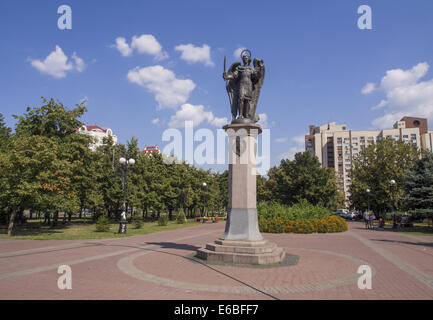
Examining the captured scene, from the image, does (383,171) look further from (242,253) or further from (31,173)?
(31,173)

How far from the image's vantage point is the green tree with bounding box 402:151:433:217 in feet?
73.2

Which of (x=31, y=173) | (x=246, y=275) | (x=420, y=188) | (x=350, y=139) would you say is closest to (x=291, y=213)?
(x=420, y=188)

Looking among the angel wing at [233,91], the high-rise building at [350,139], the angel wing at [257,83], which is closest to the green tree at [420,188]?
the angel wing at [257,83]

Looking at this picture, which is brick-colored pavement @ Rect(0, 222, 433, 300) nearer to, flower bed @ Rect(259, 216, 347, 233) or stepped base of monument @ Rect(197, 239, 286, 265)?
stepped base of monument @ Rect(197, 239, 286, 265)

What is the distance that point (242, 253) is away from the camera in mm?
8656

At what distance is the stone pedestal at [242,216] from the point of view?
8.59 meters

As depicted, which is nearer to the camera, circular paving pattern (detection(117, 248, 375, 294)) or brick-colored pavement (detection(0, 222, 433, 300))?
brick-colored pavement (detection(0, 222, 433, 300))

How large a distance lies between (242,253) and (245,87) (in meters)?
5.64

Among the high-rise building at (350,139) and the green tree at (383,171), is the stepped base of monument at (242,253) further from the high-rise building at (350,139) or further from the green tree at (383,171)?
the high-rise building at (350,139)

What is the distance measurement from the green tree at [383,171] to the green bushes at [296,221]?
19269 millimetres

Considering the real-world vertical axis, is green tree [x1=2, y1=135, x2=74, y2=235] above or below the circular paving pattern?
above

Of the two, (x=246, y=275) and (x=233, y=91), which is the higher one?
(x=233, y=91)

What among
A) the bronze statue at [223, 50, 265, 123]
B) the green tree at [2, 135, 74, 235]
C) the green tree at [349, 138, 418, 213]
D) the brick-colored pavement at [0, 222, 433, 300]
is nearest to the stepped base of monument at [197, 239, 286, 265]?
the brick-colored pavement at [0, 222, 433, 300]

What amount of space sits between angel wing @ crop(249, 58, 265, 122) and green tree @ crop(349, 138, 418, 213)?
109 ft
